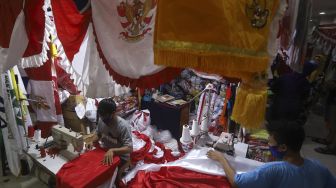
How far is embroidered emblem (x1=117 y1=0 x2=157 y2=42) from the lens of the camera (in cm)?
119

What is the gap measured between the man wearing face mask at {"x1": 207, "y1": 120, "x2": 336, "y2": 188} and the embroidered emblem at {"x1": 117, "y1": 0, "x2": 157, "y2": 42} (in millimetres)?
940

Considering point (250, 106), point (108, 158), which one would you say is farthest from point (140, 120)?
point (250, 106)

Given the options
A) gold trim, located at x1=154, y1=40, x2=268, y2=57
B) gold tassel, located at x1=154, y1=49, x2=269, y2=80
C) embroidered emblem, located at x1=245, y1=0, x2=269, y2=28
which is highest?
embroidered emblem, located at x1=245, y1=0, x2=269, y2=28

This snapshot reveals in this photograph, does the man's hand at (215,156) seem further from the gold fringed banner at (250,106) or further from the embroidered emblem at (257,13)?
the embroidered emblem at (257,13)

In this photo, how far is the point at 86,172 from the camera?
1.87 metres

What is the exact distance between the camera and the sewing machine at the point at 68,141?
227 centimetres

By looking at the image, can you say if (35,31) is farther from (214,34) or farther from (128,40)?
(214,34)

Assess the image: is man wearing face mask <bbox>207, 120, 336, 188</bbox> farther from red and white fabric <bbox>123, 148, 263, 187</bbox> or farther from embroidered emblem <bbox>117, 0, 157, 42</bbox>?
embroidered emblem <bbox>117, 0, 157, 42</bbox>

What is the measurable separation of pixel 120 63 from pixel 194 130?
151 cm

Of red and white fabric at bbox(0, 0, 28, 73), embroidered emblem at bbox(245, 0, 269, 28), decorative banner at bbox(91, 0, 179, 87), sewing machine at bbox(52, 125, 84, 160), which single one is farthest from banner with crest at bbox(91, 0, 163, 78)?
sewing machine at bbox(52, 125, 84, 160)

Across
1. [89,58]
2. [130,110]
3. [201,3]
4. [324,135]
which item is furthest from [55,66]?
[324,135]

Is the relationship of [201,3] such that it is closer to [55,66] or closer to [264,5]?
[264,5]

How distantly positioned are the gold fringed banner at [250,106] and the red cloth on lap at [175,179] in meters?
1.03

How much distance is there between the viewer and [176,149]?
289 centimetres
